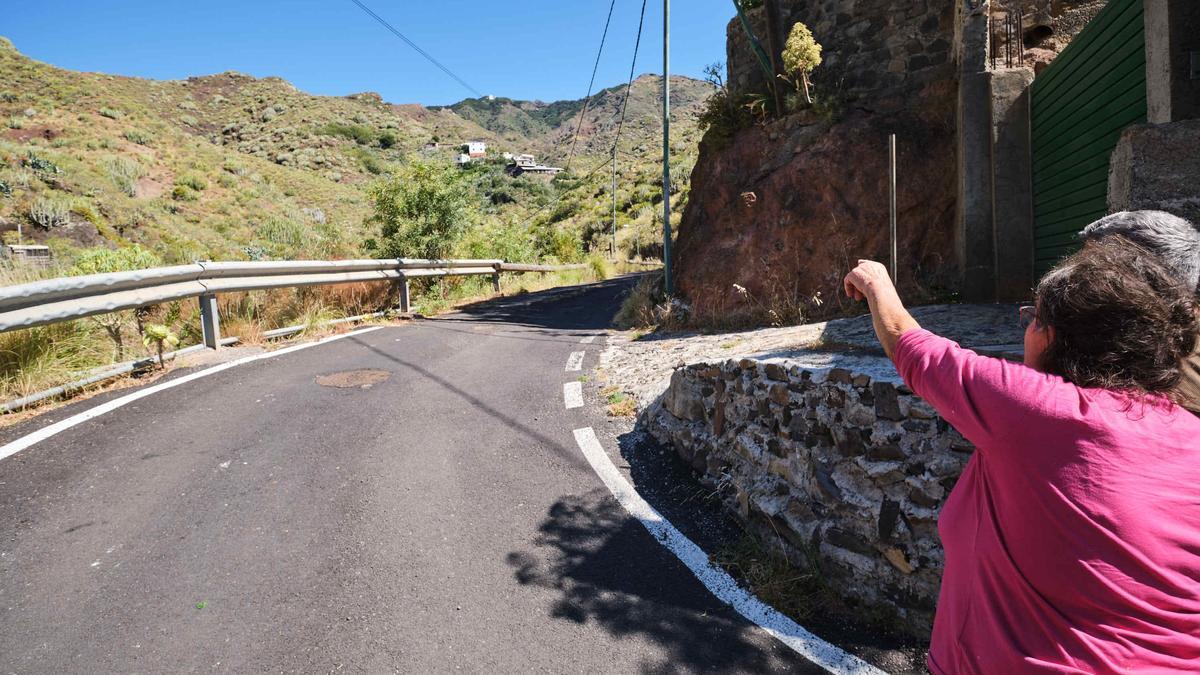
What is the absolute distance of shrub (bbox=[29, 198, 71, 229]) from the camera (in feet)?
62.7

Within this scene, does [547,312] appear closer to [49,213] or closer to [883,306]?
[883,306]

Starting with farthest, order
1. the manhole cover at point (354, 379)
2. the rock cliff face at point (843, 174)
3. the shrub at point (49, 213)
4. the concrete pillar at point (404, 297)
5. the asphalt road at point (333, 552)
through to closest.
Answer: the shrub at point (49, 213), the concrete pillar at point (404, 297), the rock cliff face at point (843, 174), the manhole cover at point (354, 379), the asphalt road at point (333, 552)

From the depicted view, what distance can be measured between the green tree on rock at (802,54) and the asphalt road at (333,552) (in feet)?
19.6

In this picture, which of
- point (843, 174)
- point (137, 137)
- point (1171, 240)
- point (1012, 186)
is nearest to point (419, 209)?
point (843, 174)

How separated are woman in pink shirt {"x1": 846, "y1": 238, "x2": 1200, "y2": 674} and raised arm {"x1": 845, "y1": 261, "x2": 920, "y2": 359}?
0.66 feet

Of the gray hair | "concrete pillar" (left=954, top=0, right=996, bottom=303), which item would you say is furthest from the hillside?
the gray hair

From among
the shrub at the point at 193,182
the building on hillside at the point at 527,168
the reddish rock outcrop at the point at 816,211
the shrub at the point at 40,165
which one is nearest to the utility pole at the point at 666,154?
the reddish rock outcrop at the point at 816,211

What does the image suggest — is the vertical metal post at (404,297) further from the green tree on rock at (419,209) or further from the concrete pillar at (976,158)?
the concrete pillar at (976,158)

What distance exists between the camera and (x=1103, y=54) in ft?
16.1

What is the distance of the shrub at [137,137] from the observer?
33906 millimetres

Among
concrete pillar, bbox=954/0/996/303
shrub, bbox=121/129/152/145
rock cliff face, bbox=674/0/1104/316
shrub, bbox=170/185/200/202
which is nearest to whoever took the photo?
concrete pillar, bbox=954/0/996/303

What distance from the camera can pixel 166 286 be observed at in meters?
6.64

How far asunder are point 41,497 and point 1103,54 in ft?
25.4

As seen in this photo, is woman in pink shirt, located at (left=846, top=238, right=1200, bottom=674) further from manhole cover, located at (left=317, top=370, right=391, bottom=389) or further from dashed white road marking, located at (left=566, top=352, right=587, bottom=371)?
dashed white road marking, located at (left=566, top=352, right=587, bottom=371)
